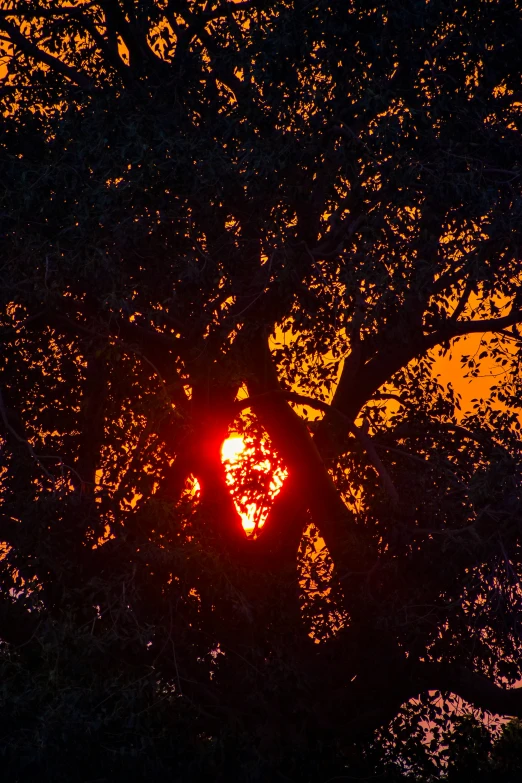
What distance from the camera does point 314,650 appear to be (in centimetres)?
1112

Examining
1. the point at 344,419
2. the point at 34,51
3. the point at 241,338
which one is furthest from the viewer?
the point at 344,419

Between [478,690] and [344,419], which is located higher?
[344,419]

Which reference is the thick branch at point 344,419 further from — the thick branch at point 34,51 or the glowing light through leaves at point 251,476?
the thick branch at point 34,51

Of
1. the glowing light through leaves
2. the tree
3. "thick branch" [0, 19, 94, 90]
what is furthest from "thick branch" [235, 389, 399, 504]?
"thick branch" [0, 19, 94, 90]

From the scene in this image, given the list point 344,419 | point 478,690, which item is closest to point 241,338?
point 344,419

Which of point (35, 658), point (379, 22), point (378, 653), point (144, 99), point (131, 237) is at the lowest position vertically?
point (378, 653)

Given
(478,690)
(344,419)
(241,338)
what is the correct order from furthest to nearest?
1. (344,419)
2. (478,690)
3. (241,338)

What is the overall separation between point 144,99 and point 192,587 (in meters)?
5.10

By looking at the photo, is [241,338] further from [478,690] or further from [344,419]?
[478,690]

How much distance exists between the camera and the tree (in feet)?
29.3

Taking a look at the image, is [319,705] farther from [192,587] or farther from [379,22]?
[379,22]

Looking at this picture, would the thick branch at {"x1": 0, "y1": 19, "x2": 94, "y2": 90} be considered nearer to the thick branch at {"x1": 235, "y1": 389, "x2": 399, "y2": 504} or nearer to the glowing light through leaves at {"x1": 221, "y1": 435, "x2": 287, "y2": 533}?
the thick branch at {"x1": 235, "y1": 389, "x2": 399, "y2": 504}

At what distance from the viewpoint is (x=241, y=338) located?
9.61m

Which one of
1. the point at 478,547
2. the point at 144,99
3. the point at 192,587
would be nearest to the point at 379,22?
the point at 144,99
